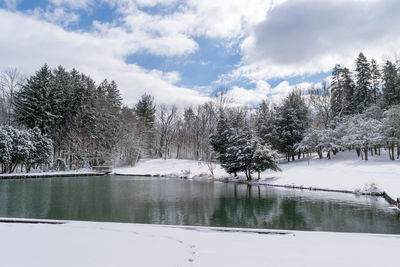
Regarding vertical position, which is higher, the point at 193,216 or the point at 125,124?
the point at 125,124

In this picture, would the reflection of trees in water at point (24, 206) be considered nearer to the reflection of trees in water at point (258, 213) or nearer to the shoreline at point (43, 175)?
the reflection of trees in water at point (258, 213)

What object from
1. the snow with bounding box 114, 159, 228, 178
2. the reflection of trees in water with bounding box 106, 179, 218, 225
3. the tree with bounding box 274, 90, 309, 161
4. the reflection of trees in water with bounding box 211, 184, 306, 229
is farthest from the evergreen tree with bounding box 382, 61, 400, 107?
the reflection of trees in water with bounding box 106, 179, 218, 225

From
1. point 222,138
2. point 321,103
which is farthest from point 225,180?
point 321,103

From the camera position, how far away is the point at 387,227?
28.4 ft

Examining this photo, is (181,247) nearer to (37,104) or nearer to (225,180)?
(225,180)

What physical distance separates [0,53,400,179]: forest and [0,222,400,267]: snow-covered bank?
54.8 ft

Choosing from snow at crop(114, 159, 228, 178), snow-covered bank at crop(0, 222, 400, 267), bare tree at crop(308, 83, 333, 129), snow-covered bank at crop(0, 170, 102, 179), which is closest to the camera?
snow-covered bank at crop(0, 222, 400, 267)

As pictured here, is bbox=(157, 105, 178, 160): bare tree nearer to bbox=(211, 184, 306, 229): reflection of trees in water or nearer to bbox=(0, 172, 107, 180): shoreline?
bbox=(0, 172, 107, 180): shoreline

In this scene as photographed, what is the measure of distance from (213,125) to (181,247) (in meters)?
41.6

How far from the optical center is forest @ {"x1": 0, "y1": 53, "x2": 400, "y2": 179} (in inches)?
987

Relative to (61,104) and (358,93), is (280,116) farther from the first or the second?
(61,104)

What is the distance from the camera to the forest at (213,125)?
82.3ft

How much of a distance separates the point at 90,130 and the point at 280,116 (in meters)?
27.6

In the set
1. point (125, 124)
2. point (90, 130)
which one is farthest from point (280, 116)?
point (90, 130)
